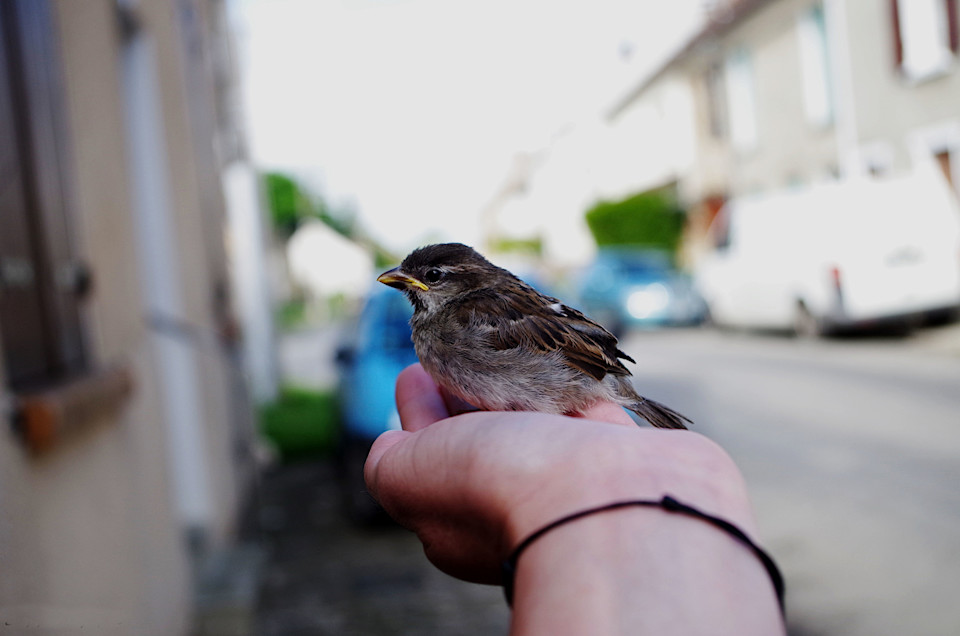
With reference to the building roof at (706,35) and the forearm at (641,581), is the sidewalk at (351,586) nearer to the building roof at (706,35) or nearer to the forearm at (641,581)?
the forearm at (641,581)

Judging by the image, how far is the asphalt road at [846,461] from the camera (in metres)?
4.16

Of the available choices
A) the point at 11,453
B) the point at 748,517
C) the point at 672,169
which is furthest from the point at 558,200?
the point at 672,169

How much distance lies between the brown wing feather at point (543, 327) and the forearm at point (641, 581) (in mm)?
648

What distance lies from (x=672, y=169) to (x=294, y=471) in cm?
2487

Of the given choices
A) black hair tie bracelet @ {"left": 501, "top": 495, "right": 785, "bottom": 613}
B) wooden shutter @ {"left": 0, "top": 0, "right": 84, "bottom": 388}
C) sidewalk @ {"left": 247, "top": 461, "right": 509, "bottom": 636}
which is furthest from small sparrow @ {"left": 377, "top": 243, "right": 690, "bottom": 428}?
sidewalk @ {"left": 247, "top": 461, "right": 509, "bottom": 636}

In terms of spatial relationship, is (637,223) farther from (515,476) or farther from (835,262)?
(515,476)

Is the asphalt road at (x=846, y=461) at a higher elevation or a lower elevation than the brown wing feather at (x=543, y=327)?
lower

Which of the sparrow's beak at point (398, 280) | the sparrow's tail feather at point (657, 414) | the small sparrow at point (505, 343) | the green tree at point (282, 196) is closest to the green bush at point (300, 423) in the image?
the sparrow's beak at point (398, 280)

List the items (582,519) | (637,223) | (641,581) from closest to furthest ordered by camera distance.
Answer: (641,581) → (582,519) → (637,223)

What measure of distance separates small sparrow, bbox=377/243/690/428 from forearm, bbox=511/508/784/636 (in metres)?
0.47

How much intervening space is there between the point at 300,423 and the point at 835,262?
30.2 feet

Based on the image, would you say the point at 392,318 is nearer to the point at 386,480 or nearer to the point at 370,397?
the point at 370,397

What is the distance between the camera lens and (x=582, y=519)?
123cm

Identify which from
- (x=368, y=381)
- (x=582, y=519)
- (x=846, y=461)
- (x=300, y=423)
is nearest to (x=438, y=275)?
(x=582, y=519)
